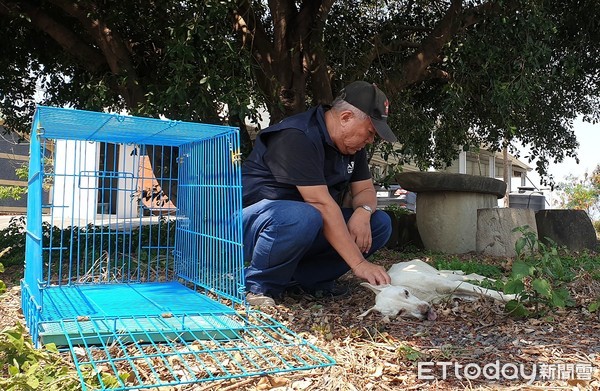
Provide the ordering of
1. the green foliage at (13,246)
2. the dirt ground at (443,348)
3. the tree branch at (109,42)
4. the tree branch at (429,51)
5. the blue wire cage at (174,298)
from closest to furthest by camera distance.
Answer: the dirt ground at (443,348) < the blue wire cage at (174,298) < the green foliage at (13,246) < the tree branch at (109,42) < the tree branch at (429,51)

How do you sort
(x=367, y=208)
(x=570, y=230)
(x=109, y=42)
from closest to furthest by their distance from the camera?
1. (x=367, y=208)
2. (x=109, y=42)
3. (x=570, y=230)

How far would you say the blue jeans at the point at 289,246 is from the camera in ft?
9.19

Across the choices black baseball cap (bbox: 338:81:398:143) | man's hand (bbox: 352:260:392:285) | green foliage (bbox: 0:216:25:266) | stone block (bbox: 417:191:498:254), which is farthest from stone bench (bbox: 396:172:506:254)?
green foliage (bbox: 0:216:25:266)

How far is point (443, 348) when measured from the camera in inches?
89.1

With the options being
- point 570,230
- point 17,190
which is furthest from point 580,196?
point 17,190

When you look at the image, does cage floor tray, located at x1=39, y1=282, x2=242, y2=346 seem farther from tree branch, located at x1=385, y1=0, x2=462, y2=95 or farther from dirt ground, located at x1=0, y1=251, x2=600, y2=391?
tree branch, located at x1=385, y1=0, x2=462, y2=95

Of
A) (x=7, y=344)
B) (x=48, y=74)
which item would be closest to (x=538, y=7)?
(x=7, y=344)

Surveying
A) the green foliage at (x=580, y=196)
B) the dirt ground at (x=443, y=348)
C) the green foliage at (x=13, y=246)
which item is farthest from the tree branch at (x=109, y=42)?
the green foliage at (x=580, y=196)

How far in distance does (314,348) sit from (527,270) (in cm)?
108

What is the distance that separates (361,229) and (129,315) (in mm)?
1243

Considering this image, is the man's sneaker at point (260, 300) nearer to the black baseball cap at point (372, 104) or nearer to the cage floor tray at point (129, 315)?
the cage floor tray at point (129, 315)

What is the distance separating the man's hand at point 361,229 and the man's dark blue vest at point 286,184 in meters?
0.24

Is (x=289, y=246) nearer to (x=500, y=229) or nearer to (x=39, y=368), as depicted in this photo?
(x=39, y=368)

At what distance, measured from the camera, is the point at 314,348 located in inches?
88.4
